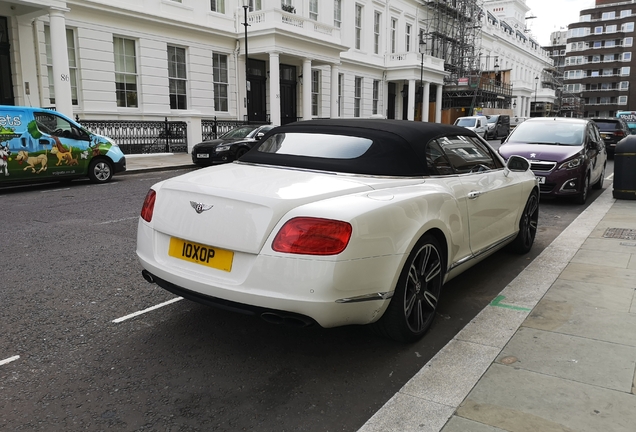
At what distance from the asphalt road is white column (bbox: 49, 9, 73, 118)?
47.0 feet

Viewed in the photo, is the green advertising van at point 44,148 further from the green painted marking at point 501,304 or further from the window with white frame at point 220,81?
the window with white frame at point 220,81

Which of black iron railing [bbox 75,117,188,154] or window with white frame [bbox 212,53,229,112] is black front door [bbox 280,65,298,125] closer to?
window with white frame [bbox 212,53,229,112]

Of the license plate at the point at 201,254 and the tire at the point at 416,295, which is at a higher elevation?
the license plate at the point at 201,254

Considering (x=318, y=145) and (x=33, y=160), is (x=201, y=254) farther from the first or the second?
(x=33, y=160)

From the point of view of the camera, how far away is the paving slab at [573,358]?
3.08 m

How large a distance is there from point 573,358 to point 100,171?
11.8 meters

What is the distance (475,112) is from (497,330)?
5021 cm

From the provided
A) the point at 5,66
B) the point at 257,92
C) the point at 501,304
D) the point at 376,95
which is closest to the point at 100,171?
the point at 5,66

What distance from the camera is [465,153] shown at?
15.6 ft

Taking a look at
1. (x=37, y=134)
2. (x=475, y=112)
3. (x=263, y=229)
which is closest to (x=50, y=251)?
(x=263, y=229)

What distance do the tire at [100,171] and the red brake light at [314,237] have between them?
10.9 meters

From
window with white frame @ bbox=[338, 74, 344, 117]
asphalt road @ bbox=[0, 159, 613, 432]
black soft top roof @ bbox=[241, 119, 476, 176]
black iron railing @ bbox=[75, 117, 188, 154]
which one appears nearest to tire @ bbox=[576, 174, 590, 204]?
asphalt road @ bbox=[0, 159, 613, 432]

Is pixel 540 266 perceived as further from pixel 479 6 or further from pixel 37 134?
pixel 479 6

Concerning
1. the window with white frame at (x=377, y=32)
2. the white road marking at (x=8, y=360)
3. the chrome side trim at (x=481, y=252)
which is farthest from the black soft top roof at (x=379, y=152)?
the window with white frame at (x=377, y=32)
